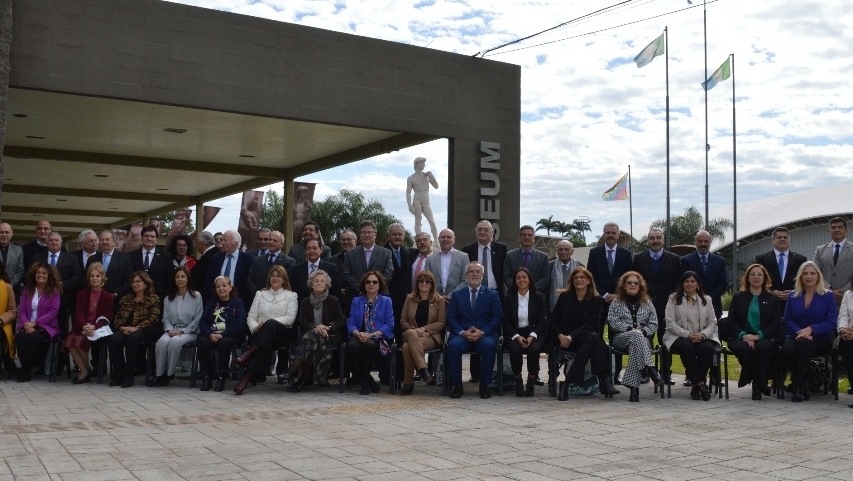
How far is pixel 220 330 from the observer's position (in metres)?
9.35

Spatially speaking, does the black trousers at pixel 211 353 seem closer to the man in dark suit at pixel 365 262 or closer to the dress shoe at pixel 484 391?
the man in dark suit at pixel 365 262

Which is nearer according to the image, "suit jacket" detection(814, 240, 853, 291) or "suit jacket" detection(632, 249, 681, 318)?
"suit jacket" detection(814, 240, 853, 291)

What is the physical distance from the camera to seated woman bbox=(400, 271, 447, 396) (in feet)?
29.7

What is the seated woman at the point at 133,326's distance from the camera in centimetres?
935

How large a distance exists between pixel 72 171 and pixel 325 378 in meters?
15.9

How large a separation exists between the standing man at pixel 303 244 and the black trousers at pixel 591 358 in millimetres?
3185

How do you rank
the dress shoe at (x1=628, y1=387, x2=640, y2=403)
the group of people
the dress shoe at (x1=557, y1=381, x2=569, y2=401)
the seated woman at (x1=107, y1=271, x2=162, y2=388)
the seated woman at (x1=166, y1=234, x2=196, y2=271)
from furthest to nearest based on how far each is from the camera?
the seated woman at (x1=166, y1=234, x2=196, y2=271) < the seated woman at (x1=107, y1=271, x2=162, y2=388) < the group of people < the dress shoe at (x1=557, y1=381, x2=569, y2=401) < the dress shoe at (x1=628, y1=387, x2=640, y2=403)

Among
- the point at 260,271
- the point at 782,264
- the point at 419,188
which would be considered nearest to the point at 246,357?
the point at 260,271

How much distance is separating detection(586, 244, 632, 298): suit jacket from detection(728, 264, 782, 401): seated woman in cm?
130

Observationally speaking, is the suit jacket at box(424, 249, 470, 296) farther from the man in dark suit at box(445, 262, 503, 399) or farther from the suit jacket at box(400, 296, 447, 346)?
the man in dark suit at box(445, 262, 503, 399)

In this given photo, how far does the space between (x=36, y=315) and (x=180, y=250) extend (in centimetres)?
171

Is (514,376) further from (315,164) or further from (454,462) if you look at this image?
(315,164)

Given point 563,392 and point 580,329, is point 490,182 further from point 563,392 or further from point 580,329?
point 563,392

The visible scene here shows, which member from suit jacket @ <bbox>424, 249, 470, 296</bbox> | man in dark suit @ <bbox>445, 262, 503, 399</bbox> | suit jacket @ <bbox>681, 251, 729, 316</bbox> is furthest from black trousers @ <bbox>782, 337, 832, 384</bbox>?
suit jacket @ <bbox>424, 249, 470, 296</bbox>
